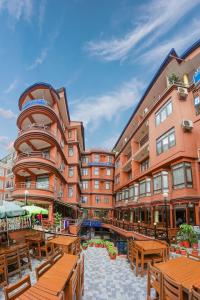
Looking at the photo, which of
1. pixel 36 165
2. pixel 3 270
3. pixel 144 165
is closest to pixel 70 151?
pixel 36 165

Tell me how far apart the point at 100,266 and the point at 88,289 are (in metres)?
2.60

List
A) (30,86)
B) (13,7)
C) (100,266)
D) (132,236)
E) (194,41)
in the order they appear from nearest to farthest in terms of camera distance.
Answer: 1. (100,266)
2. (13,7)
3. (132,236)
4. (194,41)
5. (30,86)

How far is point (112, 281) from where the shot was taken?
7.01 metres

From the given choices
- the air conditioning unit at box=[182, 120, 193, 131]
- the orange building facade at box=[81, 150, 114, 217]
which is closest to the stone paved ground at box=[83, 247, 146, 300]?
the air conditioning unit at box=[182, 120, 193, 131]

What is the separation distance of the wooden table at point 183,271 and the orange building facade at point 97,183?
124 ft

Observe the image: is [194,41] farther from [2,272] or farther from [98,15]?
[2,272]

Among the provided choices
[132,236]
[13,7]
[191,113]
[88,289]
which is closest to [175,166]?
[191,113]

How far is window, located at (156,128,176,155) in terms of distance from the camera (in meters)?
18.9

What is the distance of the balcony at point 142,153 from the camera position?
2617 cm

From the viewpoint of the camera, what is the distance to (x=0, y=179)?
42281mm

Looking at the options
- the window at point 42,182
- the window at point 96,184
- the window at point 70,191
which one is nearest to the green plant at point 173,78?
the window at point 42,182

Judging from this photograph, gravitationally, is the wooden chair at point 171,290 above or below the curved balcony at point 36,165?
below

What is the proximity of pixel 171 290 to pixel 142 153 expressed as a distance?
2436 cm

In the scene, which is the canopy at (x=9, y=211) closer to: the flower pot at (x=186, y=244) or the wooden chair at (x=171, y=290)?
the wooden chair at (x=171, y=290)
